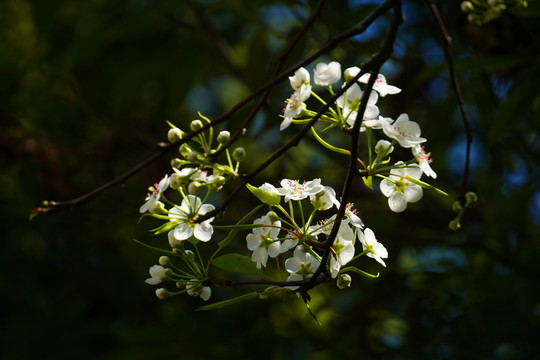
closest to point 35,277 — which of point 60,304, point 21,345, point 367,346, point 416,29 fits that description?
point 60,304

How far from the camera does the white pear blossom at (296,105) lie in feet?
3.31

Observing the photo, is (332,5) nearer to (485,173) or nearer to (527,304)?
(485,173)

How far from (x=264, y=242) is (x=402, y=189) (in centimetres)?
28

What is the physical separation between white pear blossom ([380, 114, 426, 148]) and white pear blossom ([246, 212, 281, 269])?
0.84 feet

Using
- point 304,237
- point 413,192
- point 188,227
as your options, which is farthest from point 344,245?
point 188,227

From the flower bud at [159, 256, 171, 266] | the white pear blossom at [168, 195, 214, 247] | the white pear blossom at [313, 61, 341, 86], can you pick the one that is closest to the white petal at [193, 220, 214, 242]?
→ the white pear blossom at [168, 195, 214, 247]

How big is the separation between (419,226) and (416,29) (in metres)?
0.94

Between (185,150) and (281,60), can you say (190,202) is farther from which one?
(281,60)

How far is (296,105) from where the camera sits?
102cm

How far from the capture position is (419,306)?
2.32m

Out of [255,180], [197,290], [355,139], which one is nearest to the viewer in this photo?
[355,139]

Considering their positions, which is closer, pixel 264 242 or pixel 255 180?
pixel 264 242

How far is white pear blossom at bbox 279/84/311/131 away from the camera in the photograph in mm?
1008

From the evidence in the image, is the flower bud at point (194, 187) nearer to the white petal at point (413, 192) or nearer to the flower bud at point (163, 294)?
the flower bud at point (163, 294)
